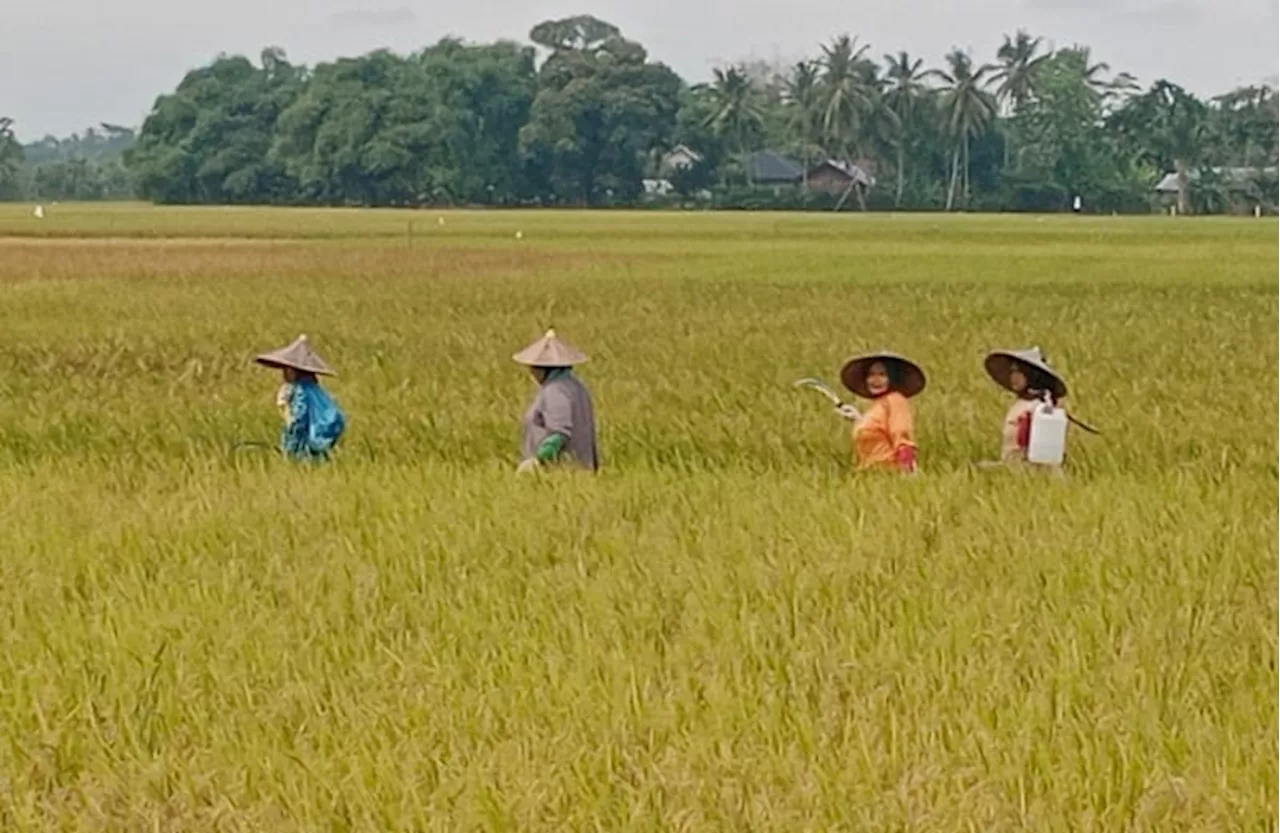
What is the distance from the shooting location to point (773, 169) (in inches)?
3076

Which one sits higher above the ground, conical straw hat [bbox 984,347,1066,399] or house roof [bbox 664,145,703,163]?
conical straw hat [bbox 984,347,1066,399]

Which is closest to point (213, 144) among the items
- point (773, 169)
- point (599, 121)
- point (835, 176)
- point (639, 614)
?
point (599, 121)

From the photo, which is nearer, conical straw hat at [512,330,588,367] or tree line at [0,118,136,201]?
conical straw hat at [512,330,588,367]

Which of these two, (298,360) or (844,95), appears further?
(844,95)

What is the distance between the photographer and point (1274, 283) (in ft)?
65.2

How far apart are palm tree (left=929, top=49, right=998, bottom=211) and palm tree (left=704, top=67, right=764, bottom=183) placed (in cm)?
765

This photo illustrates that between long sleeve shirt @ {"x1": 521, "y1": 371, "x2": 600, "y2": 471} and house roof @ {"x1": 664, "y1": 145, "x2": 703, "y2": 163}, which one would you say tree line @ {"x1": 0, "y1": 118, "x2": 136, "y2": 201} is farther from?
long sleeve shirt @ {"x1": 521, "y1": 371, "x2": 600, "y2": 471}

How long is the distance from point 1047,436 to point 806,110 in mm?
68002

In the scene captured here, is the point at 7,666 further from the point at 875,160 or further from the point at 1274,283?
the point at 875,160

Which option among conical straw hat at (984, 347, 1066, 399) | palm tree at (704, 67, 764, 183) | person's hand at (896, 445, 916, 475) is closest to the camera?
conical straw hat at (984, 347, 1066, 399)

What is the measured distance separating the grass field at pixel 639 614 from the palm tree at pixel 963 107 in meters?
60.4

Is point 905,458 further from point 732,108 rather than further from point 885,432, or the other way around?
point 732,108

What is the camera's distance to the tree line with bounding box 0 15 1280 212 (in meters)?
67.2

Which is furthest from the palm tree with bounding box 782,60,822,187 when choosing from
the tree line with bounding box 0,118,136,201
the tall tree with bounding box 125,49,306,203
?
the tree line with bounding box 0,118,136,201
